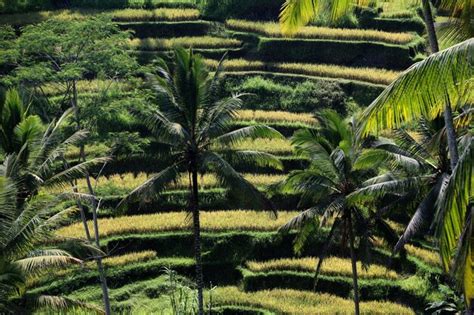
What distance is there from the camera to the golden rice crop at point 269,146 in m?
30.5

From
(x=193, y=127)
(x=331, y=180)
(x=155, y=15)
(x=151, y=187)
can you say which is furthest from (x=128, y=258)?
(x=155, y=15)

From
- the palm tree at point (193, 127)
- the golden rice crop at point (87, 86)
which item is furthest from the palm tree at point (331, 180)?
the golden rice crop at point (87, 86)

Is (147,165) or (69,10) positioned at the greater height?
(69,10)

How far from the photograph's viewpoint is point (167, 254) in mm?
26391

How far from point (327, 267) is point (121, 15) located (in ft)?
66.6

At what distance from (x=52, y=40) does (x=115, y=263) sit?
711 centimetres

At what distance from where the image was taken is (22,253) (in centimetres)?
1547

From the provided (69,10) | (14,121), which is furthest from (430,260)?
(69,10)

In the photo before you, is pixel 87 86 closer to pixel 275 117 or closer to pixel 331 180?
pixel 275 117

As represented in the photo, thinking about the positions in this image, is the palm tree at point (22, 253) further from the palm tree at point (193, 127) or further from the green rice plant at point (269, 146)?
the green rice plant at point (269, 146)

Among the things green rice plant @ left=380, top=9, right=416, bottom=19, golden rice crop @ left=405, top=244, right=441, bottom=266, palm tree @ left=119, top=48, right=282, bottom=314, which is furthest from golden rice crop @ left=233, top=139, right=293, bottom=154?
green rice plant @ left=380, top=9, right=416, bottom=19

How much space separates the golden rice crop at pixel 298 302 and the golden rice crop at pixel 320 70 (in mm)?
13054

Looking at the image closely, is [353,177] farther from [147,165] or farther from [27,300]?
[147,165]

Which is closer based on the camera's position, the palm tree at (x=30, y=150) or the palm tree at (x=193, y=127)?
the palm tree at (x=30, y=150)
